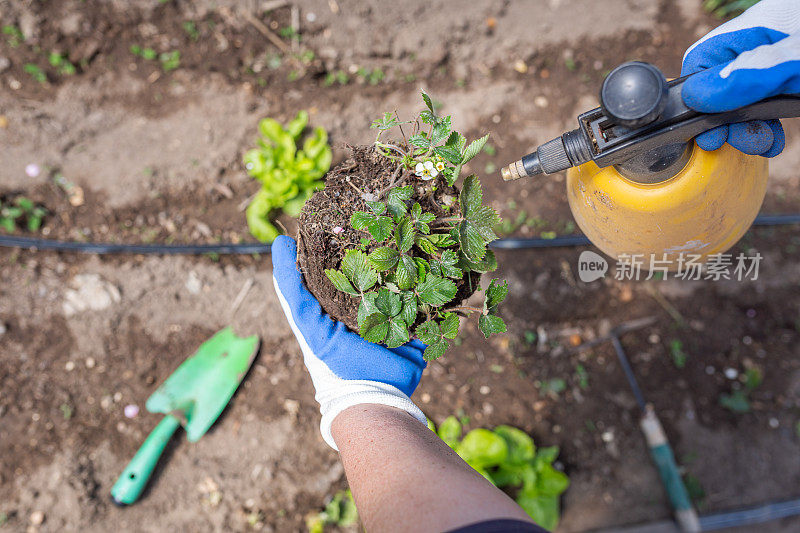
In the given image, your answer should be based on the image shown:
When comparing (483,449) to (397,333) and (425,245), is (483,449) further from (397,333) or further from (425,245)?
(425,245)

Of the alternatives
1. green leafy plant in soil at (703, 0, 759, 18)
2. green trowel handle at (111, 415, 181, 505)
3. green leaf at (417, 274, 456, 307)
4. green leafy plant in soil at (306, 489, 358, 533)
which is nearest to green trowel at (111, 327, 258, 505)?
green trowel handle at (111, 415, 181, 505)

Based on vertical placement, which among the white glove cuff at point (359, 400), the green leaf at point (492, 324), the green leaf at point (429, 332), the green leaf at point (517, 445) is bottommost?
the green leaf at point (517, 445)

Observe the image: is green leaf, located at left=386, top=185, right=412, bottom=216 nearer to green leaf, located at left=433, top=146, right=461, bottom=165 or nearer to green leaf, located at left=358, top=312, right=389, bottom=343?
green leaf, located at left=433, top=146, right=461, bottom=165

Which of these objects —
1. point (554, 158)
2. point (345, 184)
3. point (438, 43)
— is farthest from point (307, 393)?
point (438, 43)

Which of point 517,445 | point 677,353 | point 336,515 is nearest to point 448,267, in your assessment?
point 517,445

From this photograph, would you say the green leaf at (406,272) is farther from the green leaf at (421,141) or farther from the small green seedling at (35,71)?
the small green seedling at (35,71)

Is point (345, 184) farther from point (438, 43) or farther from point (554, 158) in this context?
point (438, 43)

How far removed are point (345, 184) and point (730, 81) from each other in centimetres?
87

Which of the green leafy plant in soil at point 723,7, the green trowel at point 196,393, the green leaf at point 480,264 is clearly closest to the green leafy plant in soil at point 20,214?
the green trowel at point 196,393

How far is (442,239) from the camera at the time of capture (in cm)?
117

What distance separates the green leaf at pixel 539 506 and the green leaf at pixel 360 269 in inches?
61.6

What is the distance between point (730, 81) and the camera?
0.88 metres

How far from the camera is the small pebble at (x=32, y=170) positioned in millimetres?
2453

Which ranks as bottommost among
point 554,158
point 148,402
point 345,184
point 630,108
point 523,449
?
point 148,402
